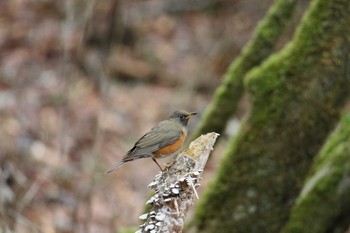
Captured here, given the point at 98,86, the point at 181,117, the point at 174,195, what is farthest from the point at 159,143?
the point at 98,86

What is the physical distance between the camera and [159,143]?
4266 millimetres

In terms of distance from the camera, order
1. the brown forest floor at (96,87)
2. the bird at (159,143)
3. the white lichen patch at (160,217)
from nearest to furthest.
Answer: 1. the white lichen patch at (160,217)
2. the bird at (159,143)
3. the brown forest floor at (96,87)

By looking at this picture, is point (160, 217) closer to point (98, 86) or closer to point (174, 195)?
point (174, 195)

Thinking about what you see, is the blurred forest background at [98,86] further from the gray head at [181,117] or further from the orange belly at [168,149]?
the orange belly at [168,149]

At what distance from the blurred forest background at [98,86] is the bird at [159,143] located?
3.22 meters

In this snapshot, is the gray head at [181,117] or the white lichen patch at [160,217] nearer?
the white lichen patch at [160,217]

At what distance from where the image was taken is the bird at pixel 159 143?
4199 mm

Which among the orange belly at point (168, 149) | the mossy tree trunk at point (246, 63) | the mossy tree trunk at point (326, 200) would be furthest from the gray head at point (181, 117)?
the mossy tree trunk at point (326, 200)

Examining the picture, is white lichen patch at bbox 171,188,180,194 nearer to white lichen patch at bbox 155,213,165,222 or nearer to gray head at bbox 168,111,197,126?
white lichen patch at bbox 155,213,165,222

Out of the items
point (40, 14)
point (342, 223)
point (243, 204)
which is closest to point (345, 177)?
point (342, 223)

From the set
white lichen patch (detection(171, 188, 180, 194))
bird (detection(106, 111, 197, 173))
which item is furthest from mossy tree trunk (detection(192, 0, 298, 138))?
white lichen patch (detection(171, 188, 180, 194))

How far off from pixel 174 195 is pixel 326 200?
2.00m

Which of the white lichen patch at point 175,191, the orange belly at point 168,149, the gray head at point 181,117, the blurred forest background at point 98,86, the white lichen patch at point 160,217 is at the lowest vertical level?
the white lichen patch at point 160,217

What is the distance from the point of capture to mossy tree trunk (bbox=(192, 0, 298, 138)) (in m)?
5.46
